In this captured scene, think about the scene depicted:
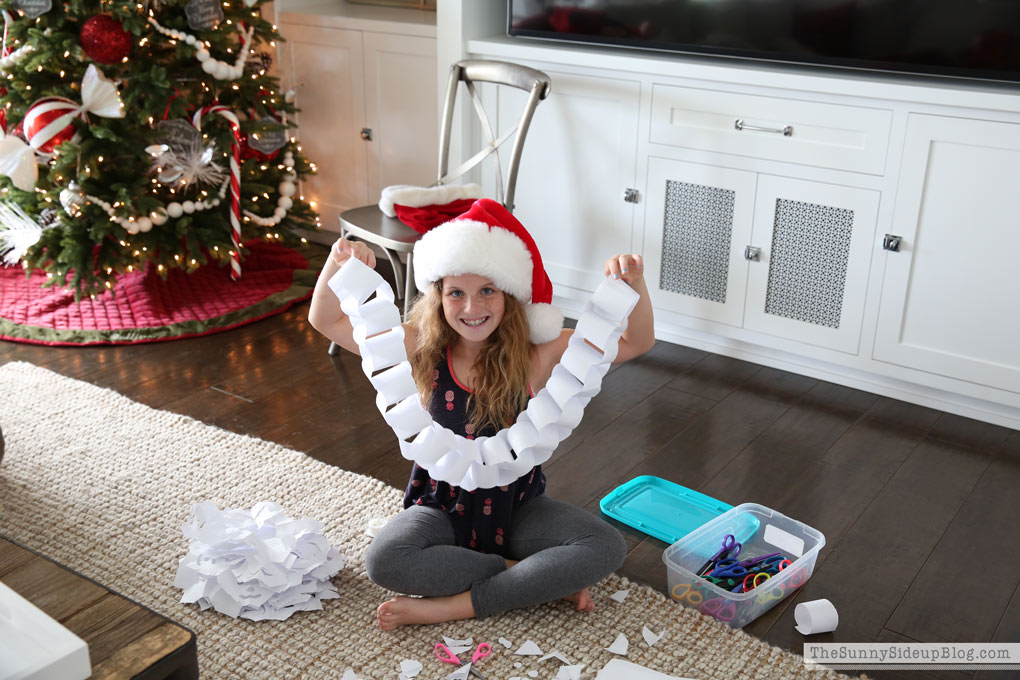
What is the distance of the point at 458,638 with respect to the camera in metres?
1.92

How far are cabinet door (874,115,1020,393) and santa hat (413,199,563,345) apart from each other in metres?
1.29

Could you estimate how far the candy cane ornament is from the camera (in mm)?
3381

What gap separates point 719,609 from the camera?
200cm

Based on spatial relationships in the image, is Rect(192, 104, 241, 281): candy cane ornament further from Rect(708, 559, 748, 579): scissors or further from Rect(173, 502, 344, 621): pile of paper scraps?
Rect(708, 559, 748, 579): scissors

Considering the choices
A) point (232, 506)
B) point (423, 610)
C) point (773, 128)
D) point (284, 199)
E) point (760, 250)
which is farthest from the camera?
point (284, 199)

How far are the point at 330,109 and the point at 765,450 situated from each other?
7.56 feet

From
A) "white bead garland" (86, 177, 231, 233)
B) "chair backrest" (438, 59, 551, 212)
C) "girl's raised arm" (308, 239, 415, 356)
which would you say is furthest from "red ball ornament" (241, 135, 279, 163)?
"girl's raised arm" (308, 239, 415, 356)

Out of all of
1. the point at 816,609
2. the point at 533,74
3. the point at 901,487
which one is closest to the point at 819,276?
the point at 901,487

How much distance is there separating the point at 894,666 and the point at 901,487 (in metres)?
0.71

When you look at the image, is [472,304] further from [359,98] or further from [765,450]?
[359,98]

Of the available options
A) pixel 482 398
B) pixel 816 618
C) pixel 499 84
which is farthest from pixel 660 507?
pixel 499 84

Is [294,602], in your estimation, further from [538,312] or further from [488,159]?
[488,159]

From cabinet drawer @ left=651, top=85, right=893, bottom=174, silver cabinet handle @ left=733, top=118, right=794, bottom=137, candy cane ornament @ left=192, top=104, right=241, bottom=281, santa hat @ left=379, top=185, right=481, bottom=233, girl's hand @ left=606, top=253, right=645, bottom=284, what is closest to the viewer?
girl's hand @ left=606, top=253, right=645, bottom=284

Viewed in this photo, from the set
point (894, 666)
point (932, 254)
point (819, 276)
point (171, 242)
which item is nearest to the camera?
point (894, 666)
